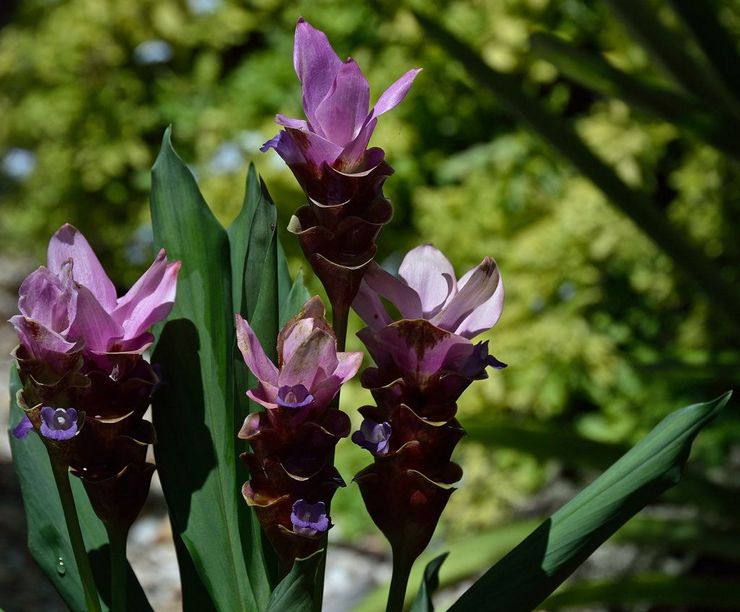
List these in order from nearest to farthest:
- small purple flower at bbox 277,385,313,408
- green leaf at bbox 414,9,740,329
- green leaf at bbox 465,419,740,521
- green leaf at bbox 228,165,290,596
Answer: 1. small purple flower at bbox 277,385,313,408
2. green leaf at bbox 228,165,290,596
3. green leaf at bbox 414,9,740,329
4. green leaf at bbox 465,419,740,521

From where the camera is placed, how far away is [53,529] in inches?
27.1

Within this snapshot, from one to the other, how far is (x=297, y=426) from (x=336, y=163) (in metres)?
0.14

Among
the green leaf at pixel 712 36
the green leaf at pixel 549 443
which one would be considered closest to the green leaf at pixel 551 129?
the green leaf at pixel 712 36

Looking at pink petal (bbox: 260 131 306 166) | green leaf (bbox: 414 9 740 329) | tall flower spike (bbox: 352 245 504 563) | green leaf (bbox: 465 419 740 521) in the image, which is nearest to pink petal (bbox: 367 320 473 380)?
tall flower spike (bbox: 352 245 504 563)

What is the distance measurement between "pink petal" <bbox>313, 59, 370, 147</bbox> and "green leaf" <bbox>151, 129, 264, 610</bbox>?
16 cm

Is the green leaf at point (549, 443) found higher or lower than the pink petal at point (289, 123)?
lower

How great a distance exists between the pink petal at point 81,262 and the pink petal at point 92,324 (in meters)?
0.04

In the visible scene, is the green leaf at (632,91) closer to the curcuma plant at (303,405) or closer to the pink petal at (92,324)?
the curcuma plant at (303,405)

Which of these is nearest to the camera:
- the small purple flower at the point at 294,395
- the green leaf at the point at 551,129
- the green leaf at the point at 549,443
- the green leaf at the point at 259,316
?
the small purple flower at the point at 294,395

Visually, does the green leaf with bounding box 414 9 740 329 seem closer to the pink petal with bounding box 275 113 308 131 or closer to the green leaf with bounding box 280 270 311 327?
the green leaf with bounding box 280 270 311 327

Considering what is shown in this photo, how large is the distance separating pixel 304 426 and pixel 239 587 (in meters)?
0.16

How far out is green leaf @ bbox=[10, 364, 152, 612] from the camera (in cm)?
68

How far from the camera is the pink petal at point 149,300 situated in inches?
23.5

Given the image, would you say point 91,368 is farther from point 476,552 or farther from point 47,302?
point 476,552
